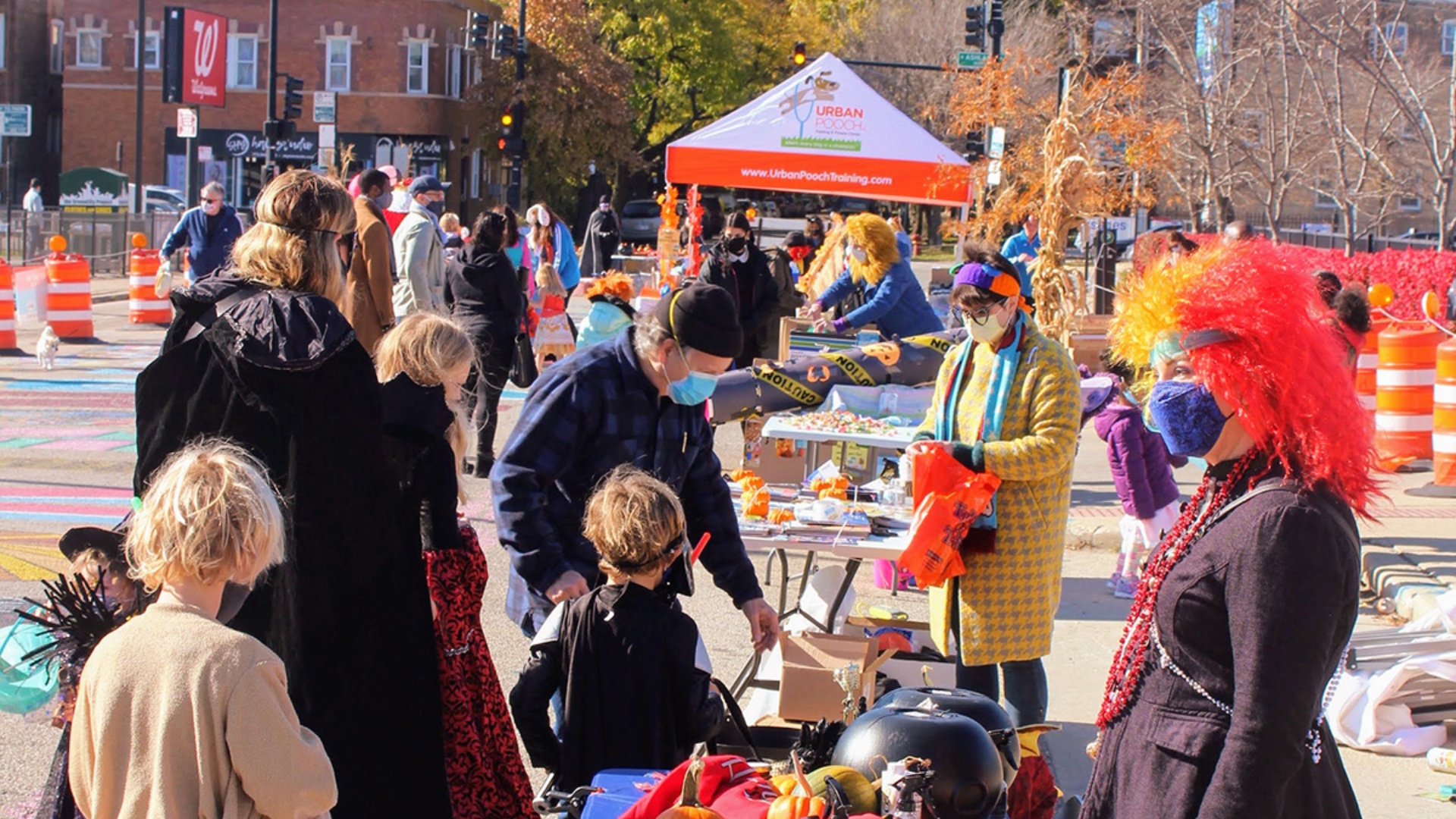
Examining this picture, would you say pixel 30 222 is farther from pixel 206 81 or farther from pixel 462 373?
pixel 462 373

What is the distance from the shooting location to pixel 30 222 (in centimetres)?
2956

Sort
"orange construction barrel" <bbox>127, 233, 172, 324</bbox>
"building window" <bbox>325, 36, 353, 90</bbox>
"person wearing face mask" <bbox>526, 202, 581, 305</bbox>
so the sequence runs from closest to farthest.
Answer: "person wearing face mask" <bbox>526, 202, 581, 305</bbox> < "orange construction barrel" <bbox>127, 233, 172, 324</bbox> < "building window" <bbox>325, 36, 353, 90</bbox>

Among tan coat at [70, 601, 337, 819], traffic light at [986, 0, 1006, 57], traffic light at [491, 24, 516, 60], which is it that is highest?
traffic light at [491, 24, 516, 60]

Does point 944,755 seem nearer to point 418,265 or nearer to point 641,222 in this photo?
point 418,265

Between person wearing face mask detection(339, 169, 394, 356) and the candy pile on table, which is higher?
person wearing face mask detection(339, 169, 394, 356)

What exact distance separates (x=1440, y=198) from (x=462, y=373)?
13.3 meters

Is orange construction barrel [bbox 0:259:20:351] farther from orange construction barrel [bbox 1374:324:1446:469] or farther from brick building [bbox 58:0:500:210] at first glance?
brick building [bbox 58:0:500:210]

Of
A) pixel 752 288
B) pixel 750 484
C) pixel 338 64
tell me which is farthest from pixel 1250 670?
pixel 338 64

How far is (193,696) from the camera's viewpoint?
260 cm

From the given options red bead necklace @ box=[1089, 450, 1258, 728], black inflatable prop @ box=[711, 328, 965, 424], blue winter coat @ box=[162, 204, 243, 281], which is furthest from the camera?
blue winter coat @ box=[162, 204, 243, 281]

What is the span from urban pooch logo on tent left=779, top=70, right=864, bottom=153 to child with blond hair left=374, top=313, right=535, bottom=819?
41.6 ft

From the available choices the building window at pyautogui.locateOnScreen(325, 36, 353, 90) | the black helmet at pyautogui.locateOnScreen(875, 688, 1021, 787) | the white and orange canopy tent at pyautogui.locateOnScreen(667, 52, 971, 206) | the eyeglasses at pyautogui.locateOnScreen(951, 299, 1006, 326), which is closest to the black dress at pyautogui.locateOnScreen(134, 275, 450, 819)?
the black helmet at pyautogui.locateOnScreen(875, 688, 1021, 787)

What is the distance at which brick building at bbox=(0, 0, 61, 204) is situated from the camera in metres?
52.8

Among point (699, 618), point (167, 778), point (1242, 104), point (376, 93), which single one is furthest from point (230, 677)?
point (376, 93)
